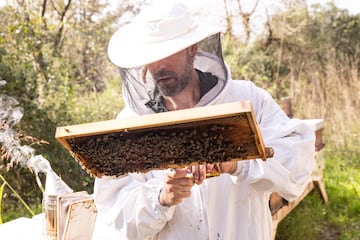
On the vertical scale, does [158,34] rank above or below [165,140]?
above

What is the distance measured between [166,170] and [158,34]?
19.7 inches

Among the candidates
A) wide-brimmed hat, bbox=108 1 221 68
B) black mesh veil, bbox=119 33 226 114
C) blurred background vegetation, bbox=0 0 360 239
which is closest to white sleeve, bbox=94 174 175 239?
black mesh veil, bbox=119 33 226 114

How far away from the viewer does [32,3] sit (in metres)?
7.58

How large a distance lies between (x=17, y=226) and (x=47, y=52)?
4.44 meters

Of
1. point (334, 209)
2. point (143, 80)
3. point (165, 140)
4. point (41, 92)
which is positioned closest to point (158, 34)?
point (143, 80)

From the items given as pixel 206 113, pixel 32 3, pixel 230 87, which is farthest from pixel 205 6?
pixel 32 3

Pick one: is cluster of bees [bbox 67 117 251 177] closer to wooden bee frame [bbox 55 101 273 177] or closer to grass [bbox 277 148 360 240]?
wooden bee frame [bbox 55 101 273 177]

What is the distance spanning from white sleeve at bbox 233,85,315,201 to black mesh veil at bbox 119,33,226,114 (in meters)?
0.22

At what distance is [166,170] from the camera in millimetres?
1746

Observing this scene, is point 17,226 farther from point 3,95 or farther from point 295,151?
point 3,95

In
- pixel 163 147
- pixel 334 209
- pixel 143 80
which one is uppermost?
pixel 143 80

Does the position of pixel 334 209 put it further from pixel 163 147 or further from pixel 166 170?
pixel 163 147

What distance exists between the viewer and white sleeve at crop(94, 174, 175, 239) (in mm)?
1773

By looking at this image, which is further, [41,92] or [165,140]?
[41,92]
